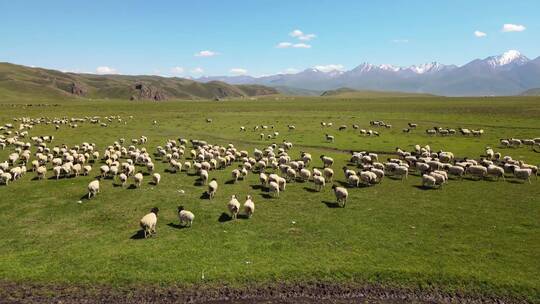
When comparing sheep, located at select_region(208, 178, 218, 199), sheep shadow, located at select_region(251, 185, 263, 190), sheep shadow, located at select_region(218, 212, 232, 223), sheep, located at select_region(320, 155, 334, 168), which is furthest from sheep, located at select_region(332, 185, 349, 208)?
sheep, located at select_region(320, 155, 334, 168)

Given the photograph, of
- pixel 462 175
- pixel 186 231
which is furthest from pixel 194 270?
pixel 462 175

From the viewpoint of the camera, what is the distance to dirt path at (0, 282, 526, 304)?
46.7 feet

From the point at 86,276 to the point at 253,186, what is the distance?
14.0 m

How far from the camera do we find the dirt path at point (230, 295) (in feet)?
46.7

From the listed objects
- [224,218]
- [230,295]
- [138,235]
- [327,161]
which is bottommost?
[230,295]

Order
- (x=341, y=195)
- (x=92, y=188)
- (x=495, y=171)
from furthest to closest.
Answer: (x=495, y=171) → (x=92, y=188) → (x=341, y=195)

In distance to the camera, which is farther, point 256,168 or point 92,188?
point 256,168

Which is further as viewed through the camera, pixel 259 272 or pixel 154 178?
pixel 154 178

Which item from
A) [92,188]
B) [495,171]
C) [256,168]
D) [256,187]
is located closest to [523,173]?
[495,171]

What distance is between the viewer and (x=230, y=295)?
14.7m

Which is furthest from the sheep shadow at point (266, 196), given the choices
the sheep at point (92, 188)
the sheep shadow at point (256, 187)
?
the sheep at point (92, 188)

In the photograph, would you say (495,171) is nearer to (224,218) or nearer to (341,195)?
(341,195)

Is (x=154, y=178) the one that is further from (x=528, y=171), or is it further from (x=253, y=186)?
(x=528, y=171)

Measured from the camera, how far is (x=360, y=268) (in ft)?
52.8
